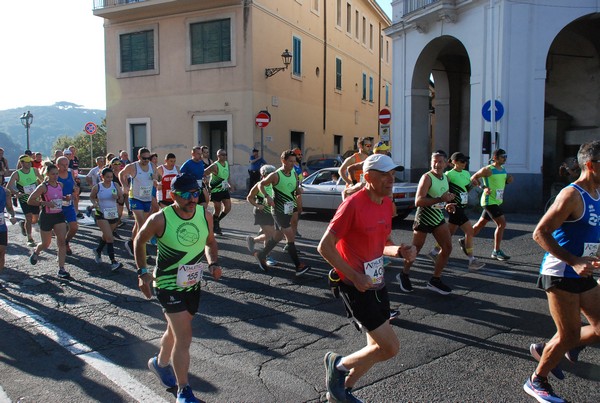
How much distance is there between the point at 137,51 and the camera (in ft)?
80.8

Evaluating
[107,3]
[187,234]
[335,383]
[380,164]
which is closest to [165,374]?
[187,234]

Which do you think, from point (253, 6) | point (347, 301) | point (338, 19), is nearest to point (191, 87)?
point (253, 6)

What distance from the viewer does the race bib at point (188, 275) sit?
373 cm

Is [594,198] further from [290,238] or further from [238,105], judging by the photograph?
[238,105]

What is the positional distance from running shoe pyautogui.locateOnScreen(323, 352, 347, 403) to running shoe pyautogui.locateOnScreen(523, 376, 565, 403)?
1.35 m

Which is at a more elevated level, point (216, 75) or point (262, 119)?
point (216, 75)

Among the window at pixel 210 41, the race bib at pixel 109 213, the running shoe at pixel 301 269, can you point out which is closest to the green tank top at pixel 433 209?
the running shoe at pixel 301 269

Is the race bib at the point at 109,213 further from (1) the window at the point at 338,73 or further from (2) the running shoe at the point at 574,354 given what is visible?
(1) the window at the point at 338,73

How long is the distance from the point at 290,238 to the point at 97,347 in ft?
11.0

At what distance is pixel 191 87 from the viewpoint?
76.7ft

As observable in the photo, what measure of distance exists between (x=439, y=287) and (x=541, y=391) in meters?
2.87

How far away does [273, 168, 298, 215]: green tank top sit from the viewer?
774 centimetres

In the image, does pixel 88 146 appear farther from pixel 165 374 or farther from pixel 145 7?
pixel 165 374

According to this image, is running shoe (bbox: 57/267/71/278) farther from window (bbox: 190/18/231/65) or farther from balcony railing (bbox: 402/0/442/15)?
window (bbox: 190/18/231/65)
